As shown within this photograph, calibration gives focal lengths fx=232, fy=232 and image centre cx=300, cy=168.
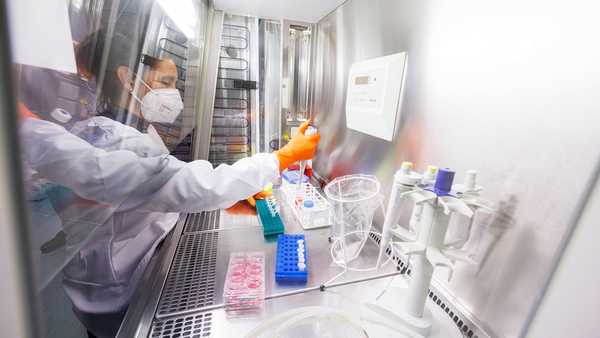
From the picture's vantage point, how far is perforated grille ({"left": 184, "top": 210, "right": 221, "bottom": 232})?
103cm

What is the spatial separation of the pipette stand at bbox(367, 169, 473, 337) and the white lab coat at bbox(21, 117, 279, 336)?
0.62 metres

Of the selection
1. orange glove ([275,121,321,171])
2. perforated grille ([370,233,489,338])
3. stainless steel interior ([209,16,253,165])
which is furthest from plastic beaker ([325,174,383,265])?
stainless steel interior ([209,16,253,165])

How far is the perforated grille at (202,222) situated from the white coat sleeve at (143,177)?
20cm

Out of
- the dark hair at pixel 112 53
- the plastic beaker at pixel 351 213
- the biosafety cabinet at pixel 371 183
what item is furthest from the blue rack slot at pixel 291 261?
the dark hair at pixel 112 53

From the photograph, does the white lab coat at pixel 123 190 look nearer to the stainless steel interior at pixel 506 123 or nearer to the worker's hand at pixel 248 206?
the worker's hand at pixel 248 206

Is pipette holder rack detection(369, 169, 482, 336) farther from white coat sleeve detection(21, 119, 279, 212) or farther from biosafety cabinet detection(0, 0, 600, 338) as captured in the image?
white coat sleeve detection(21, 119, 279, 212)

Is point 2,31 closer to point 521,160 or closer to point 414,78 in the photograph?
point 521,160

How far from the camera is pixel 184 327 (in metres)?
0.57

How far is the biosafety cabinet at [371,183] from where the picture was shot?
33 centimetres

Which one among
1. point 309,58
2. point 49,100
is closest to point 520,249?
point 49,100

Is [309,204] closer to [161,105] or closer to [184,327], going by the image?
[184,327]

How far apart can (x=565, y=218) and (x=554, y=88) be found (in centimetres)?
24

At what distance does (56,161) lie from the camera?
0.49 m

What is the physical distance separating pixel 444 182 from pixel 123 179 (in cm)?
85
